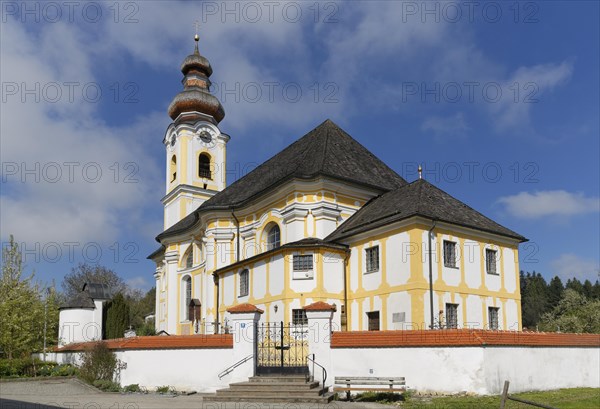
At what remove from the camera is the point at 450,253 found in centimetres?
2356

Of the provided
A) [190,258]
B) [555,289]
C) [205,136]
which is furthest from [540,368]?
[555,289]

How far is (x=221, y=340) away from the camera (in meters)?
17.6

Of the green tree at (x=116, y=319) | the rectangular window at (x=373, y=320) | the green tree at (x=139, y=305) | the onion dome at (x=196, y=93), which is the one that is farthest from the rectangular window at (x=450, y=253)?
the green tree at (x=139, y=305)

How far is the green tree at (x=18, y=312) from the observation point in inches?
956

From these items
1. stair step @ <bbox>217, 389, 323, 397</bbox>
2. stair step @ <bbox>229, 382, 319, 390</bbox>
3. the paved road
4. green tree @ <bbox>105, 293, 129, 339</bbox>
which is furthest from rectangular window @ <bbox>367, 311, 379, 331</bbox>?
green tree @ <bbox>105, 293, 129, 339</bbox>

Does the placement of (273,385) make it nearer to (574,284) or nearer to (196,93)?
(196,93)

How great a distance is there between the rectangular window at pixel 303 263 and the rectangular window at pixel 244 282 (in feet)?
12.7

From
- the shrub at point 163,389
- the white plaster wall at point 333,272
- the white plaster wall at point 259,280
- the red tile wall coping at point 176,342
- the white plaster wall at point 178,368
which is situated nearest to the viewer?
the white plaster wall at point 178,368

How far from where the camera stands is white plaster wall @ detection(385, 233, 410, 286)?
2275 cm

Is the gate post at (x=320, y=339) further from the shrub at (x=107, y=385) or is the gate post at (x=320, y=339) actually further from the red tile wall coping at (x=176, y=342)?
the shrub at (x=107, y=385)

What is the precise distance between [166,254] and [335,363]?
83.5ft

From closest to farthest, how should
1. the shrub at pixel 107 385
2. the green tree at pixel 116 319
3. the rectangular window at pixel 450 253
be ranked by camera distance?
the shrub at pixel 107 385
the rectangular window at pixel 450 253
the green tree at pixel 116 319

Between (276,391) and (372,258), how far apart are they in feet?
34.0

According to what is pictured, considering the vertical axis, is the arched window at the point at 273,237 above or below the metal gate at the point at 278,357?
above
